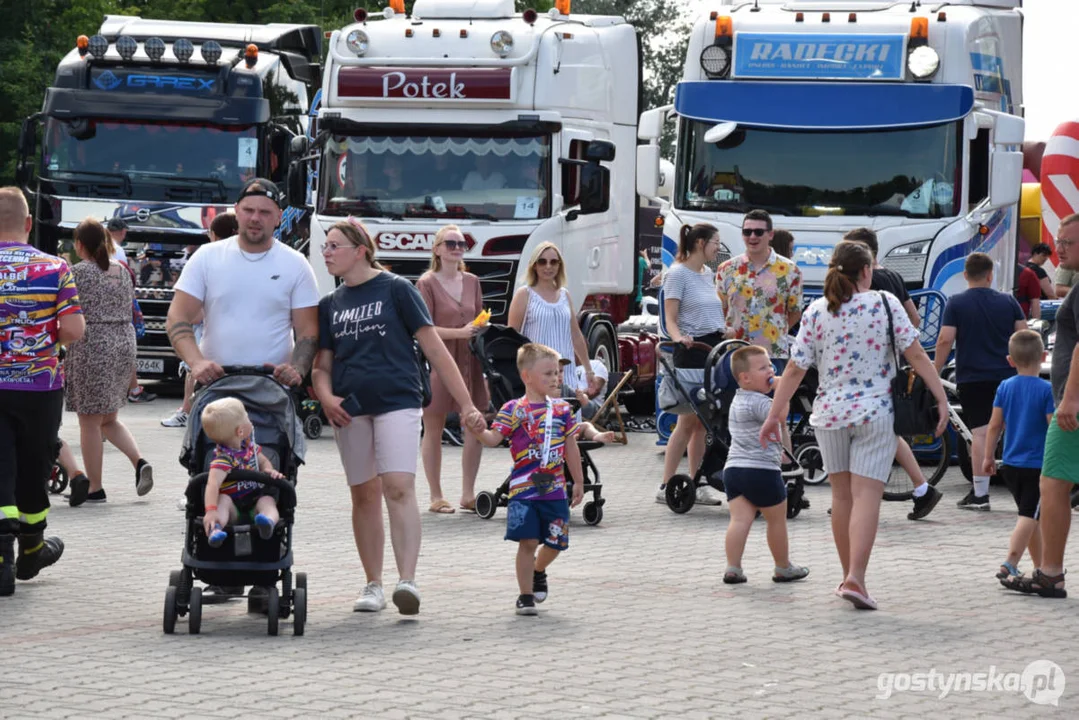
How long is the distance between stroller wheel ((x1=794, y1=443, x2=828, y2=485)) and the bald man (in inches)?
246

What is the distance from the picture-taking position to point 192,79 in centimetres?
2120

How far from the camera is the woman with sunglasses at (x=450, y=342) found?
39.3 feet

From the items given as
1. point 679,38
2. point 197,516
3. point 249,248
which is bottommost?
point 197,516

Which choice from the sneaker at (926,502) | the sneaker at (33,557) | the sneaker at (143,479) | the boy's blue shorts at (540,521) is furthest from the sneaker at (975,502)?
the sneaker at (33,557)

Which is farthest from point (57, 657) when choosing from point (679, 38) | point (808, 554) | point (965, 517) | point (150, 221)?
point (679, 38)

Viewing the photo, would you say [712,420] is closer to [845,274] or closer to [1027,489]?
[1027,489]

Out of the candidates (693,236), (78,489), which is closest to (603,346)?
(693,236)

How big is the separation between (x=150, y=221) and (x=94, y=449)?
920cm

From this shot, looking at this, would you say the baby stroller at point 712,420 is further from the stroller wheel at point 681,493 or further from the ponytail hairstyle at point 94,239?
the ponytail hairstyle at point 94,239

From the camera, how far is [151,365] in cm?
2084

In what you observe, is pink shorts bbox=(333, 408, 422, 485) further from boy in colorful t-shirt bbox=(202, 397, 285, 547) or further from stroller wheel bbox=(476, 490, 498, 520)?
stroller wheel bbox=(476, 490, 498, 520)

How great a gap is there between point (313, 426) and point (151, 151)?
5515mm

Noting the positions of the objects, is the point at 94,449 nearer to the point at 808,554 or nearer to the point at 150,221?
the point at 808,554

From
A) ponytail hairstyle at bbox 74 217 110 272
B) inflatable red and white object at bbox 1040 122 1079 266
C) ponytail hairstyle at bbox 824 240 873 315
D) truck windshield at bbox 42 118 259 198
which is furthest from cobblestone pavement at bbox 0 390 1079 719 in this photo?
inflatable red and white object at bbox 1040 122 1079 266
